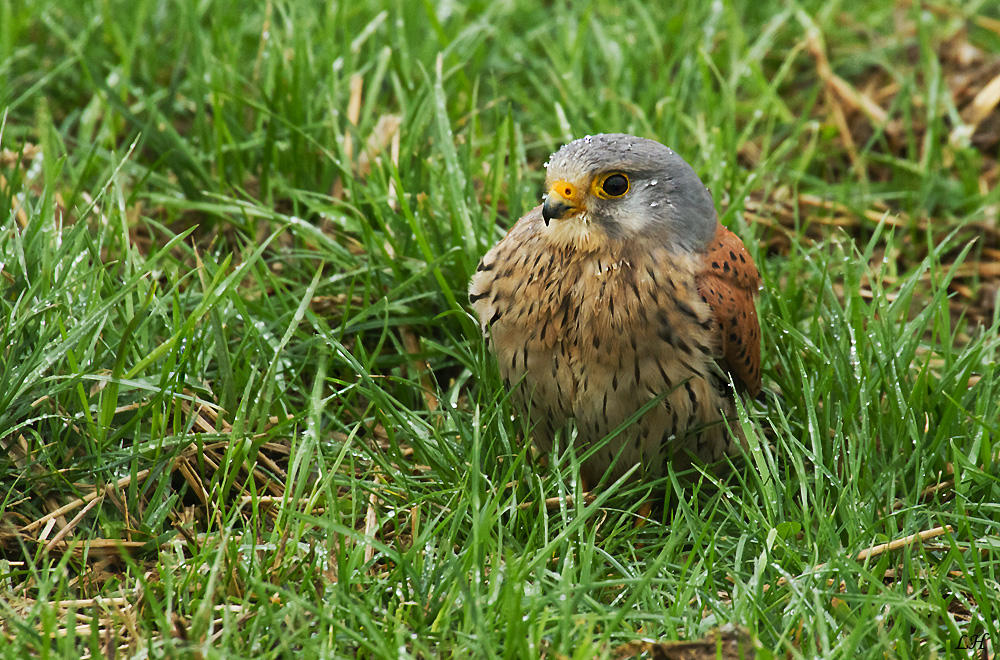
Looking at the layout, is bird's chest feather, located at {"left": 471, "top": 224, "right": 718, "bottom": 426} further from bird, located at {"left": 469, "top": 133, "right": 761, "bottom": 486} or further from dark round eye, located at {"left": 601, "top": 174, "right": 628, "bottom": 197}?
dark round eye, located at {"left": 601, "top": 174, "right": 628, "bottom": 197}

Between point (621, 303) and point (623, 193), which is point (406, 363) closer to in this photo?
point (621, 303)

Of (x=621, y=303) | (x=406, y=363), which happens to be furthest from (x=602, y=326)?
(x=406, y=363)

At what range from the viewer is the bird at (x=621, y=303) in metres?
3.18

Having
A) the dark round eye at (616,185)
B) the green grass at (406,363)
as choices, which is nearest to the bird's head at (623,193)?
the dark round eye at (616,185)

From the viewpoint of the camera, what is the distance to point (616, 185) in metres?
3.17

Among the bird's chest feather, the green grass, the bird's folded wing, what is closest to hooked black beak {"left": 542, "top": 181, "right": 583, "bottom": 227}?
the bird's chest feather

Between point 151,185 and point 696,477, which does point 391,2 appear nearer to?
point 151,185

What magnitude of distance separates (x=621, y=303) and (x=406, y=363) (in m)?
1.04

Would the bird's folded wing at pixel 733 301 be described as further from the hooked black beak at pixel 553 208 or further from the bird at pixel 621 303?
the hooked black beak at pixel 553 208

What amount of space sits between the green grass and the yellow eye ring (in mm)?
713

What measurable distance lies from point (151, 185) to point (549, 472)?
2155 millimetres

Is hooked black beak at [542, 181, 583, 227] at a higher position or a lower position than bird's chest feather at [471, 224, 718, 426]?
higher

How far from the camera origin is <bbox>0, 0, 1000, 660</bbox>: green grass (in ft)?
9.17

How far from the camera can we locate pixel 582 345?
323 centimetres
